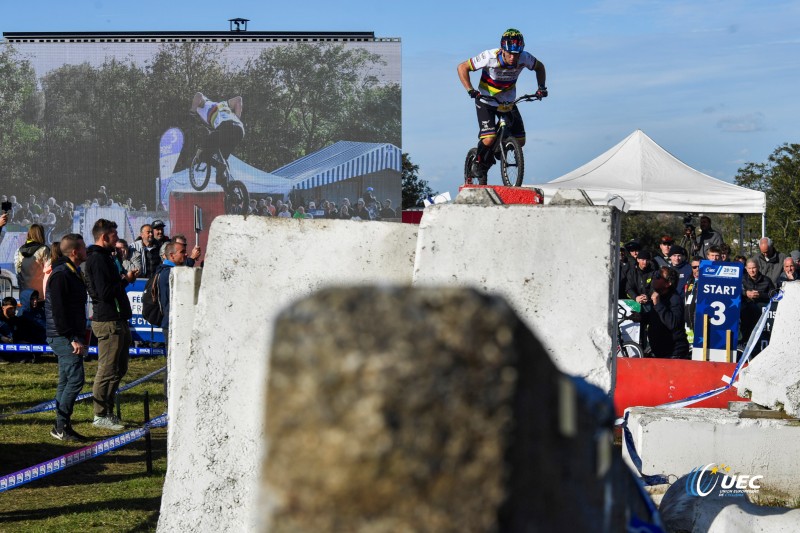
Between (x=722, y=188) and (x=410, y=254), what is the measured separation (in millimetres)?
14779

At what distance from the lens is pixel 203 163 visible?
30250 millimetres

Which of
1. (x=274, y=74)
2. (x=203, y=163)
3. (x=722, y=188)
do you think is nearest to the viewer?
(x=722, y=188)

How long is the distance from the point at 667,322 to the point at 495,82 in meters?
3.79

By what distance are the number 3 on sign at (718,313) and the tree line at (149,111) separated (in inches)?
835

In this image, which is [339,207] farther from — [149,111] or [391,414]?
[391,414]

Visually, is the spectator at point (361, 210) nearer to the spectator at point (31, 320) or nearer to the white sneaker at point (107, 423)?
the spectator at point (31, 320)

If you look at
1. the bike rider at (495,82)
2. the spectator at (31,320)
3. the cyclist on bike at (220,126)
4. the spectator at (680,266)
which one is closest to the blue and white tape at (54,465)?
the bike rider at (495,82)

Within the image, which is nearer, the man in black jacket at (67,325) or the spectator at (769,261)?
the man in black jacket at (67,325)

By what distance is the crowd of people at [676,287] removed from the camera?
37.2 ft

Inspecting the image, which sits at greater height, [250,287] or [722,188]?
[722,188]

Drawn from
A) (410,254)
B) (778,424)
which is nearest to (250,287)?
(410,254)

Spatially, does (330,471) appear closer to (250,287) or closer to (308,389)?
(308,389)

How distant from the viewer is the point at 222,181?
99.6 feet

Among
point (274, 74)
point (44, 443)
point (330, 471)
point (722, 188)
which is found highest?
point (274, 74)
